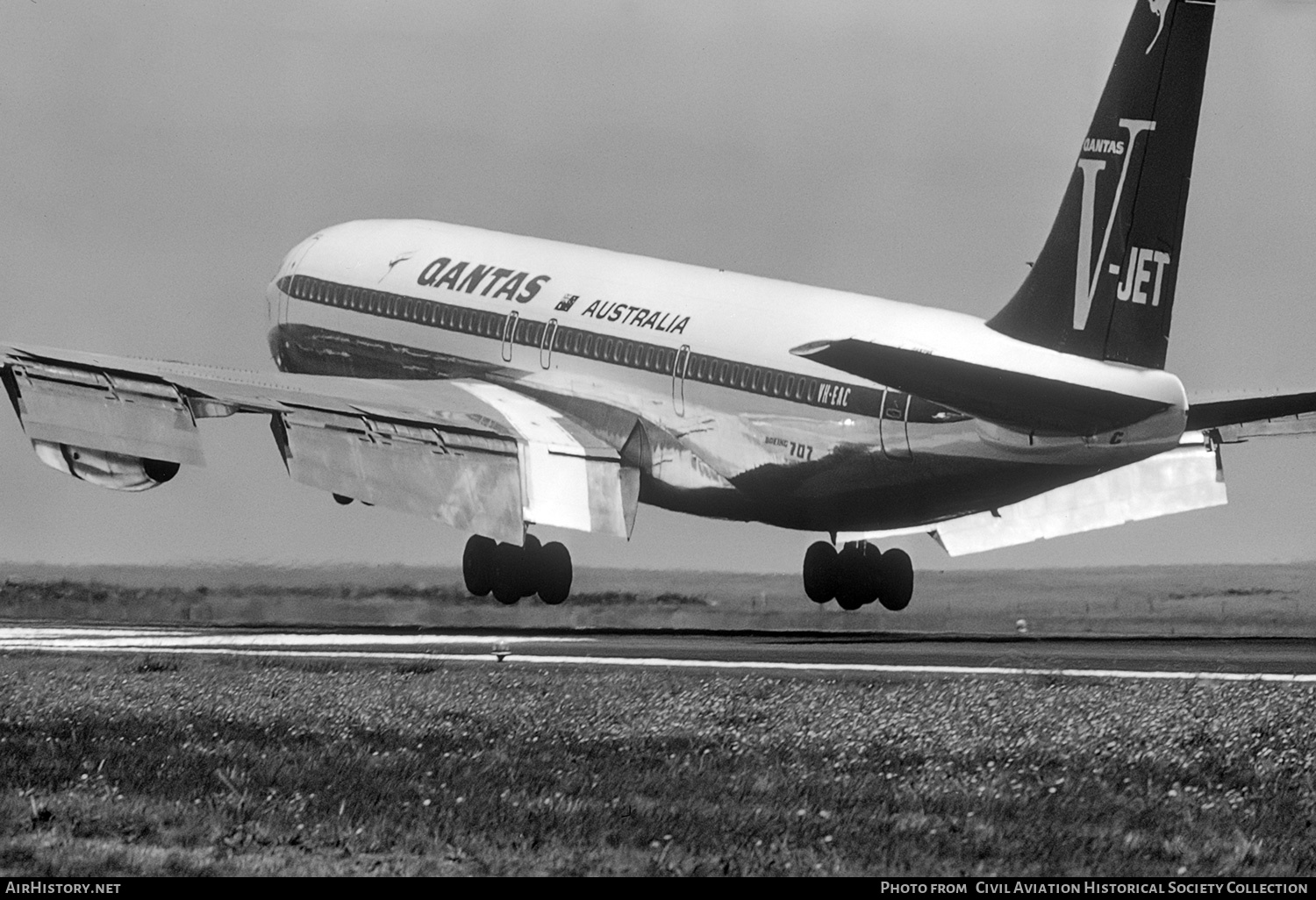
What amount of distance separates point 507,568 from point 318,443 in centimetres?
639

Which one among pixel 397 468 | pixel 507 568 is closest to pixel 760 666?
pixel 397 468

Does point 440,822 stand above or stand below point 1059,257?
below

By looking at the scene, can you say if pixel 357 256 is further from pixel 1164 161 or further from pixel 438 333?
pixel 1164 161

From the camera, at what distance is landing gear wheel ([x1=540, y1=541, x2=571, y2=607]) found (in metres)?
42.3

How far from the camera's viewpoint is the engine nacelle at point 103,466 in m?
Result: 36.3

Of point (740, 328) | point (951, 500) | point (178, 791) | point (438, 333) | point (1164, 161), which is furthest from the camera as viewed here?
point (438, 333)

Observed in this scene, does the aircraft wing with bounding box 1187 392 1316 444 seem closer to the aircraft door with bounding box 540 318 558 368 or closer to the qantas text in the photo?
the aircraft door with bounding box 540 318 558 368

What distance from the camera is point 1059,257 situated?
3278 centimetres

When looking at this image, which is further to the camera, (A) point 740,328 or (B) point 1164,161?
(A) point 740,328

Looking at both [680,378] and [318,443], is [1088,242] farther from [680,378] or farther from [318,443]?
[318,443]

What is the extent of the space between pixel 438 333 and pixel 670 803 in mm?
24922
